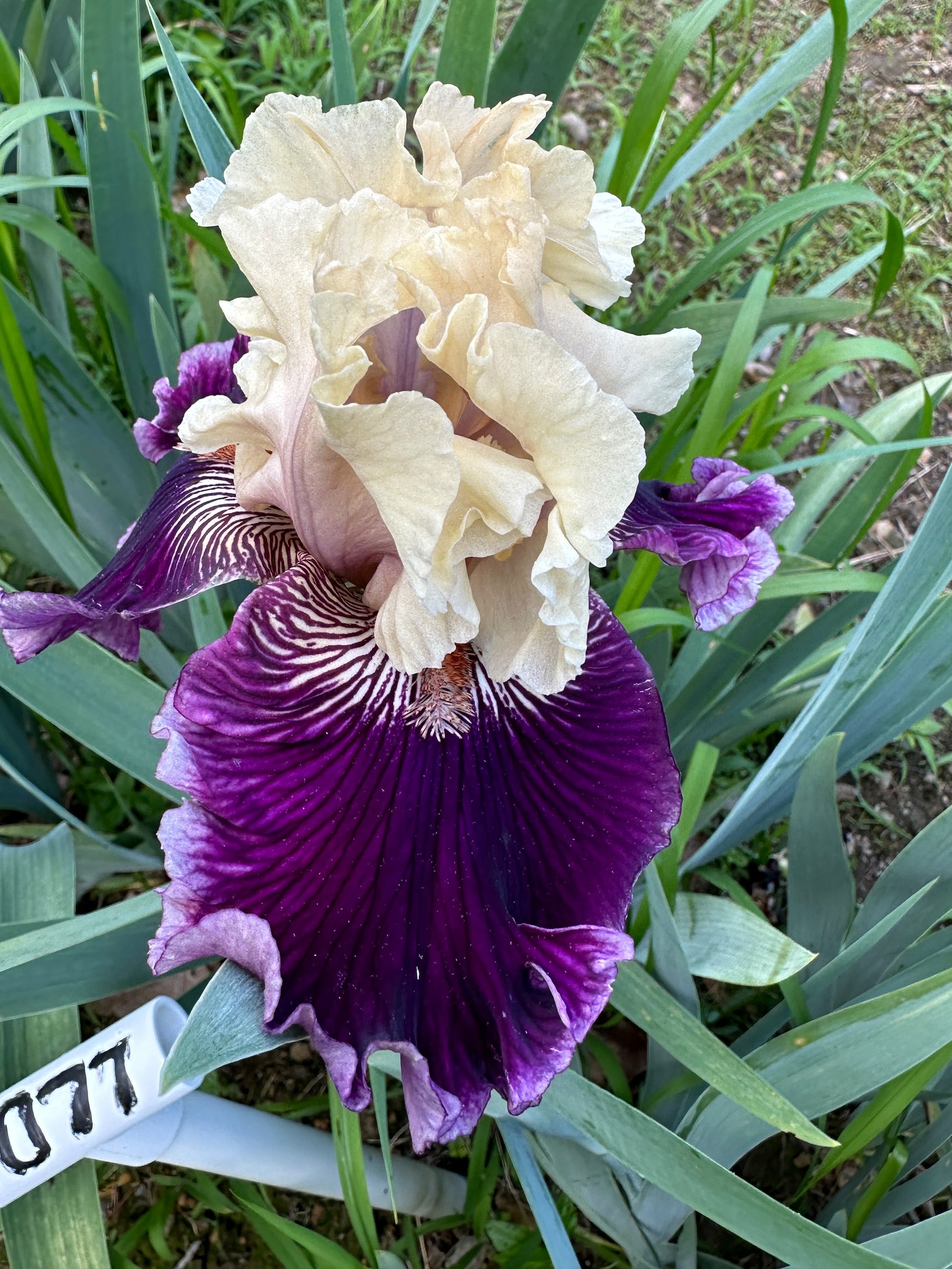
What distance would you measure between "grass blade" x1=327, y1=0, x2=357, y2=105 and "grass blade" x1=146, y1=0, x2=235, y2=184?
0.16 meters

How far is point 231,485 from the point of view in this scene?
1034 millimetres

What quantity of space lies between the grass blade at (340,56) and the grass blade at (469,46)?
11 centimetres

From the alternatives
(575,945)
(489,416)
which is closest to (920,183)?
(489,416)

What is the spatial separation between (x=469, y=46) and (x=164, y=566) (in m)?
0.77

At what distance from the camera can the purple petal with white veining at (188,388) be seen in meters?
1.11

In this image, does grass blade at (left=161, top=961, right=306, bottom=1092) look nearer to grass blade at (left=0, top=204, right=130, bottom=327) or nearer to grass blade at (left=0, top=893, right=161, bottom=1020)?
grass blade at (left=0, top=893, right=161, bottom=1020)

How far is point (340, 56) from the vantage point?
3.93ft

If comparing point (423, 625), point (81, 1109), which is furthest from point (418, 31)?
point (81, 1109)

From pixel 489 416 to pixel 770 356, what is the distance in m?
1.68

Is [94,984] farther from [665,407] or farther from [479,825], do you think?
[665,407]

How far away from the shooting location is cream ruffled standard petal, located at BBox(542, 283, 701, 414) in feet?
2.74

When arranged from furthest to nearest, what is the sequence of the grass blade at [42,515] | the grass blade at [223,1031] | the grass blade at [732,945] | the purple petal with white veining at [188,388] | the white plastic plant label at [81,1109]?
1. the purple petal with white veining at [188,388]
2. the grass blade at [42,515]
3. the grass blade at [732,945]
4. the white plastic plant label at [81,1109]
5. the grass blade at [223,1031]

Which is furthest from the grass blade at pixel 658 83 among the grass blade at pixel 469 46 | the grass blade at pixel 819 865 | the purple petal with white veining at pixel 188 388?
the grass blade at pixel 819 865

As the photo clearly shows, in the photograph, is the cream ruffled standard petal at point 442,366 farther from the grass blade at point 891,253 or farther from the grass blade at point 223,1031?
the grass blade at point 891,253
